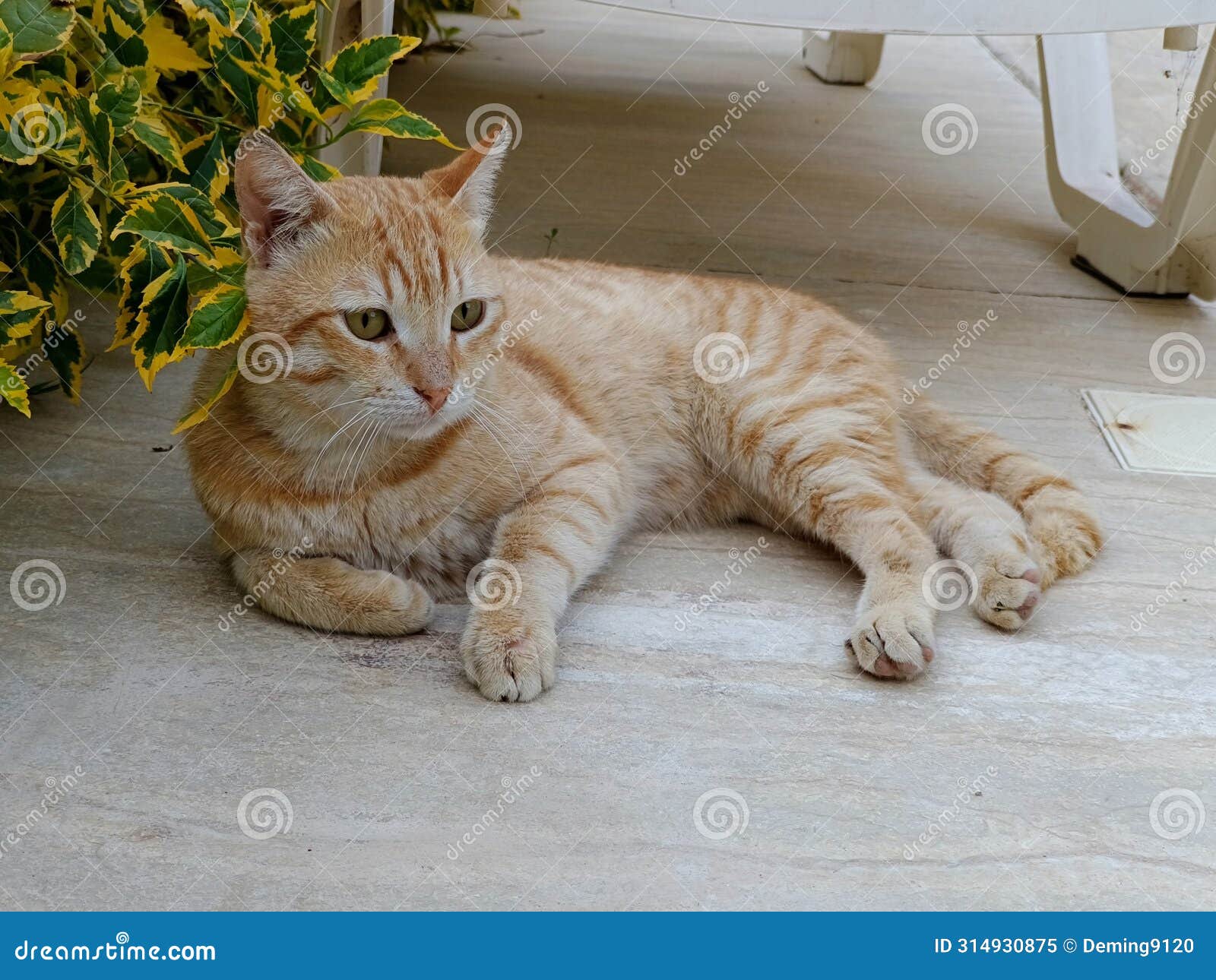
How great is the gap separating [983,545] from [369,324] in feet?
4.33

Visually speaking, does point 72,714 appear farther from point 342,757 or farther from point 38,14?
point 38,14

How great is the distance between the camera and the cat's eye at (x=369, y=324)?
7.07ft

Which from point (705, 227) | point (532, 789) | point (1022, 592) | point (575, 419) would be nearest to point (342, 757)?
point (532, 789)

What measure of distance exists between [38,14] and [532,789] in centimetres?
153

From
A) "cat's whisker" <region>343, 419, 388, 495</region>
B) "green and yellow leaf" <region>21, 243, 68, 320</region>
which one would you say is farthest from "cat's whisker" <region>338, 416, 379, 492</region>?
"green and yellow leaf" <region>21, 243, 68, 320</region>

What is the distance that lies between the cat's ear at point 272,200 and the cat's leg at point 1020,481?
4.98 ft

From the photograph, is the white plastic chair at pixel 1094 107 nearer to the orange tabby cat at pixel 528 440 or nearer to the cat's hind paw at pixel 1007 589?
the orange tabby cat at pixel 528 440

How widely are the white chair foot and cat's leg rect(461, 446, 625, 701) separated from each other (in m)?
4.81

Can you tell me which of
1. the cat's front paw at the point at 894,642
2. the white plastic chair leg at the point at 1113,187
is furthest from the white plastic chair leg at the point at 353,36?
the white plastic chair leg at the point at 1113,187

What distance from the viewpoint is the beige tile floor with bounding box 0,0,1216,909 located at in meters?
1.81

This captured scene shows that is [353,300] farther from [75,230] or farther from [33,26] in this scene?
[33,26]

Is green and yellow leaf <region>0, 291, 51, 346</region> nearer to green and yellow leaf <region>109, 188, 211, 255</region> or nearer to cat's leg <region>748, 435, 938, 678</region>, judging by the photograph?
green and yellow leaf <region>109, 188, 211, 255</region>

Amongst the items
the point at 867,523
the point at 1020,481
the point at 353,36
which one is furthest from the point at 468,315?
the point at 353,36

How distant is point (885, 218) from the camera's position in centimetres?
486
